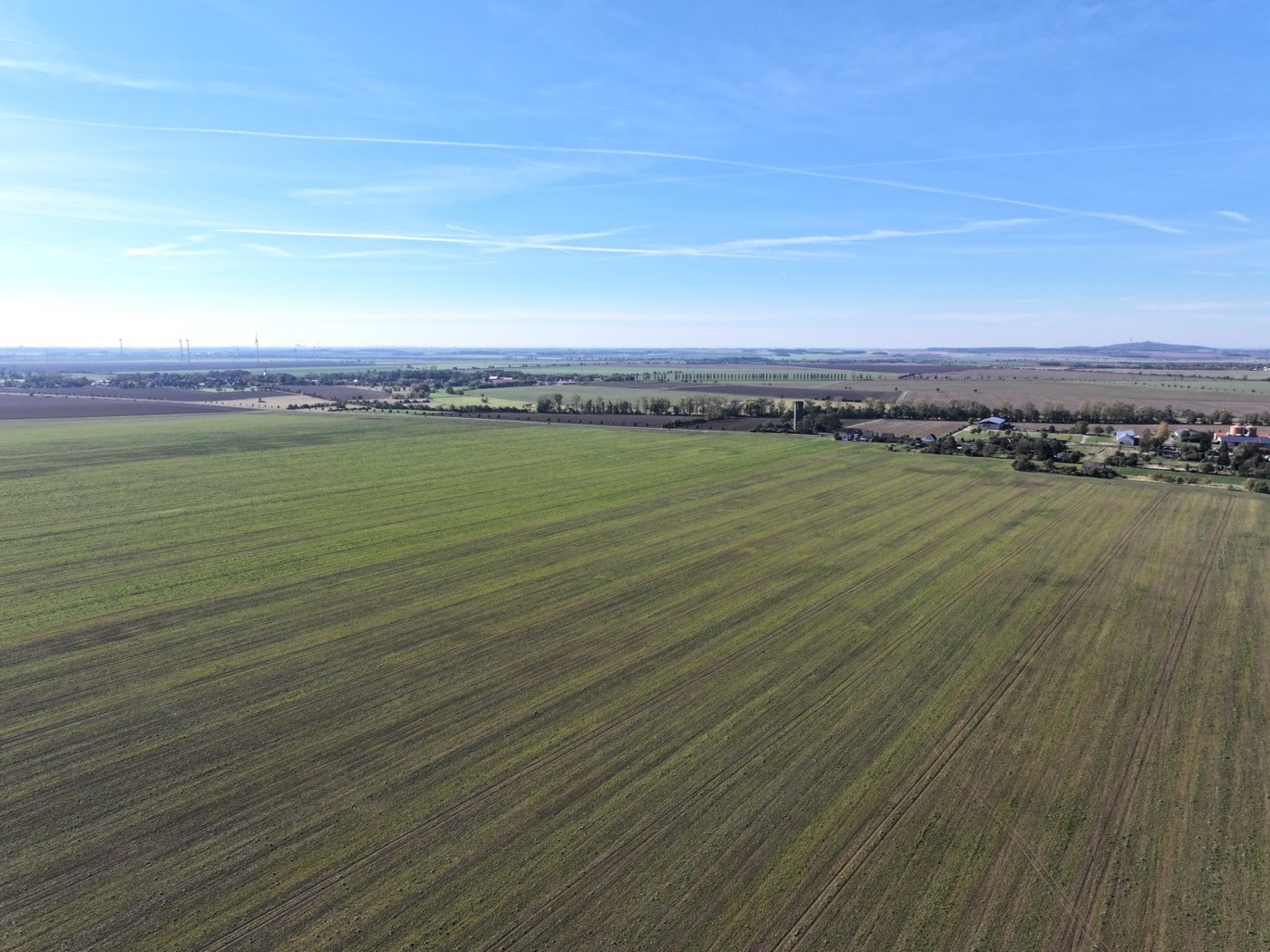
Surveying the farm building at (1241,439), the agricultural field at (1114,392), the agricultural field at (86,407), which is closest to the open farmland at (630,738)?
the farm building at (1241,439)

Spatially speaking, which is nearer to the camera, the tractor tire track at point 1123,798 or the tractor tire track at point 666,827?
the tractor tire track at point 666,827

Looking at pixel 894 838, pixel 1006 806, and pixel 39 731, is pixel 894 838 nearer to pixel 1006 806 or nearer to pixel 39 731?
pixel 1006 806

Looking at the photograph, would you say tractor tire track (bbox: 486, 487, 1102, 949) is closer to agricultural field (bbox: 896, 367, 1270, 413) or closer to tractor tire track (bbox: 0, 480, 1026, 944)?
tractor tire track (bbox: 0, 480, 1026, 944)

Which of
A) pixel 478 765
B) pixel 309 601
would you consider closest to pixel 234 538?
pixel 309 601

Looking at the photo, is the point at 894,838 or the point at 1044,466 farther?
the point at 1044,466

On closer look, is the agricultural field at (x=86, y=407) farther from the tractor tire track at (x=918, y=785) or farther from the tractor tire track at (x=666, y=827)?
the tractor tire track at (x=918, y=785)
